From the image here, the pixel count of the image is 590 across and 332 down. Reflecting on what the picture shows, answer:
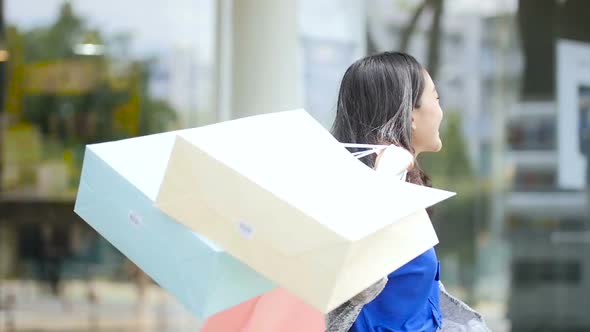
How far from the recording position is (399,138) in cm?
175

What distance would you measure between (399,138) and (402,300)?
0.94ft

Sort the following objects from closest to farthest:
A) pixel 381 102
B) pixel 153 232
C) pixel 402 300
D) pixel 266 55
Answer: pixel 153 232, pixel 402 300, pixel 381 102, pixel 266 55

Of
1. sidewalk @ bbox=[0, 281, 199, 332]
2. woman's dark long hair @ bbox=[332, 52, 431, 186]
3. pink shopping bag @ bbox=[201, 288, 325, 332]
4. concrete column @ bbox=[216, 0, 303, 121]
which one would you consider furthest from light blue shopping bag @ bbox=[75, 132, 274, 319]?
sidewalk @ bbox=[0, 281, 199, 332]

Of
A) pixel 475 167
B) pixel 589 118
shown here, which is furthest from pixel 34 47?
pixel 589 118

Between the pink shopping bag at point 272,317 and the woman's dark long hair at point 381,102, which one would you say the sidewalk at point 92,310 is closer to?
the pink shopping bag at point 272,317

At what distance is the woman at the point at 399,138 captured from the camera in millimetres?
1666

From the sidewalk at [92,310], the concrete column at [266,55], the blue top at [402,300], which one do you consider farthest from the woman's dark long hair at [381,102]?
the sidewalk at [92,310]

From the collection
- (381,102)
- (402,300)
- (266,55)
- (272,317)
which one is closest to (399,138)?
(381,102)

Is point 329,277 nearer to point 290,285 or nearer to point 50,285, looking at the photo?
point 290,285

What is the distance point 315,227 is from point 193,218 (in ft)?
0.72

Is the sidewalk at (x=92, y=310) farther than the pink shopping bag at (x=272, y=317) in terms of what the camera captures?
Yes

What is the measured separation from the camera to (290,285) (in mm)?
1396

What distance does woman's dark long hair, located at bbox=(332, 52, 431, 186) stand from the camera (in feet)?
5.76

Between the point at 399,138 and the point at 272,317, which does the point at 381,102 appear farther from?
the point at 272,317
